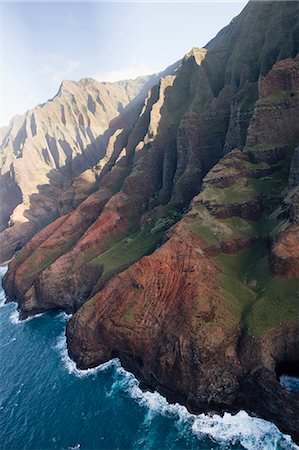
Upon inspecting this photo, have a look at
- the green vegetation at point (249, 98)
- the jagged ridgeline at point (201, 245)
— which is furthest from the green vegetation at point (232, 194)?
the green vegetation at point (249, 98)

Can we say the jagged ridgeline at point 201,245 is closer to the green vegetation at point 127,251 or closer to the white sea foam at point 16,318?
the green vegetation at point 127,251

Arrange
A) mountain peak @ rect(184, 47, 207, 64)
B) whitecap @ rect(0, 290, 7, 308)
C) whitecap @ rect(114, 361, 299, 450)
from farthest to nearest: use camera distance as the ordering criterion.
A: mountain peak @ rect(184, 47, 207, 64)
whitecap @ rect(0, 290, 7, 308)
whitecap @ rect(114, 361, 299, 450)

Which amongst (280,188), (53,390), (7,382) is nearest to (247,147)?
(280,188)

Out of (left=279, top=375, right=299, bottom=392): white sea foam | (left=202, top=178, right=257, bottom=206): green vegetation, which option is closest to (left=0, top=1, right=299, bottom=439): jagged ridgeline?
(left=202, top=178, right=257, bottom=206): green vegetation

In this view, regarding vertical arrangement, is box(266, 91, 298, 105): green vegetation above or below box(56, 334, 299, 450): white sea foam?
above

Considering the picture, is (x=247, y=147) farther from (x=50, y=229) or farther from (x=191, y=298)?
(x=50, y=229)

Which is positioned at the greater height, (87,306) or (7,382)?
(87,306)

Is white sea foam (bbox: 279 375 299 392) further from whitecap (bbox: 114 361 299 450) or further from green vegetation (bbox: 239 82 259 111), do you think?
green vegetation (bbox: 239 82 259 111)

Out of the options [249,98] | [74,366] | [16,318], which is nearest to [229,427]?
[74,366]
